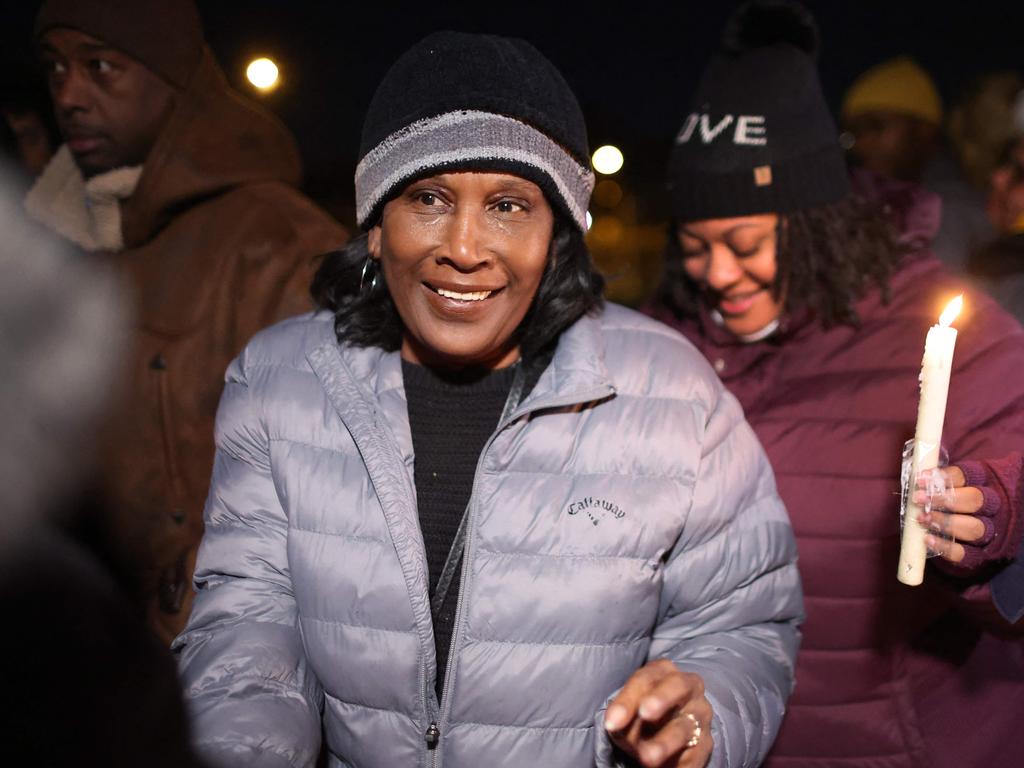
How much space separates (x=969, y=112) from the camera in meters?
5.48

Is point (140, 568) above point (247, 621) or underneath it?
underneath

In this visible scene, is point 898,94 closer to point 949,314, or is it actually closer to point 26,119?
point 949,314

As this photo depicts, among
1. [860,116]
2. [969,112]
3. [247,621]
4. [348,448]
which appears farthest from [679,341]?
[969,112]

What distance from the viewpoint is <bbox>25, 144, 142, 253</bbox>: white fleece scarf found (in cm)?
300

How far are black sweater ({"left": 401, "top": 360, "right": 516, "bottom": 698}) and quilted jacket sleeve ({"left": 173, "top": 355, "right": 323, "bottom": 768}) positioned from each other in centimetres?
31

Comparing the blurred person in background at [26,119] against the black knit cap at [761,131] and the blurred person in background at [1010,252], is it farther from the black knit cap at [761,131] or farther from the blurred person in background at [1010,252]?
Result: the blurred person in background at [1010,252]

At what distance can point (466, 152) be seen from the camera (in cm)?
183

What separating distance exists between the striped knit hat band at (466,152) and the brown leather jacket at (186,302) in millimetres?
1016

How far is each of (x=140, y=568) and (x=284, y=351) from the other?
125cm

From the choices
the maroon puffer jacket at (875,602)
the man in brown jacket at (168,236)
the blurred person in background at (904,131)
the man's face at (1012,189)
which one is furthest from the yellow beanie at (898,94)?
the man in brown jacket at (168,236)

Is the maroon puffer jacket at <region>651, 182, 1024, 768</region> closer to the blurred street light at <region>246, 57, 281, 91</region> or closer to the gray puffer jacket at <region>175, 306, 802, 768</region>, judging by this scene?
the gray puffer jacket at <region>175, 306, 802, 768</region>

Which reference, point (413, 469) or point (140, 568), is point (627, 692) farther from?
point (140, 568)

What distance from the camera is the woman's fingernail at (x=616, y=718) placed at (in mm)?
1478

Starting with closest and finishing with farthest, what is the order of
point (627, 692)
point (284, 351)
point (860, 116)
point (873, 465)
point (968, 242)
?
1. point (627, 692)
2. point (284, 351)
3. point (873, 465)
4. point (968, 242)
5. point (860, 116)
